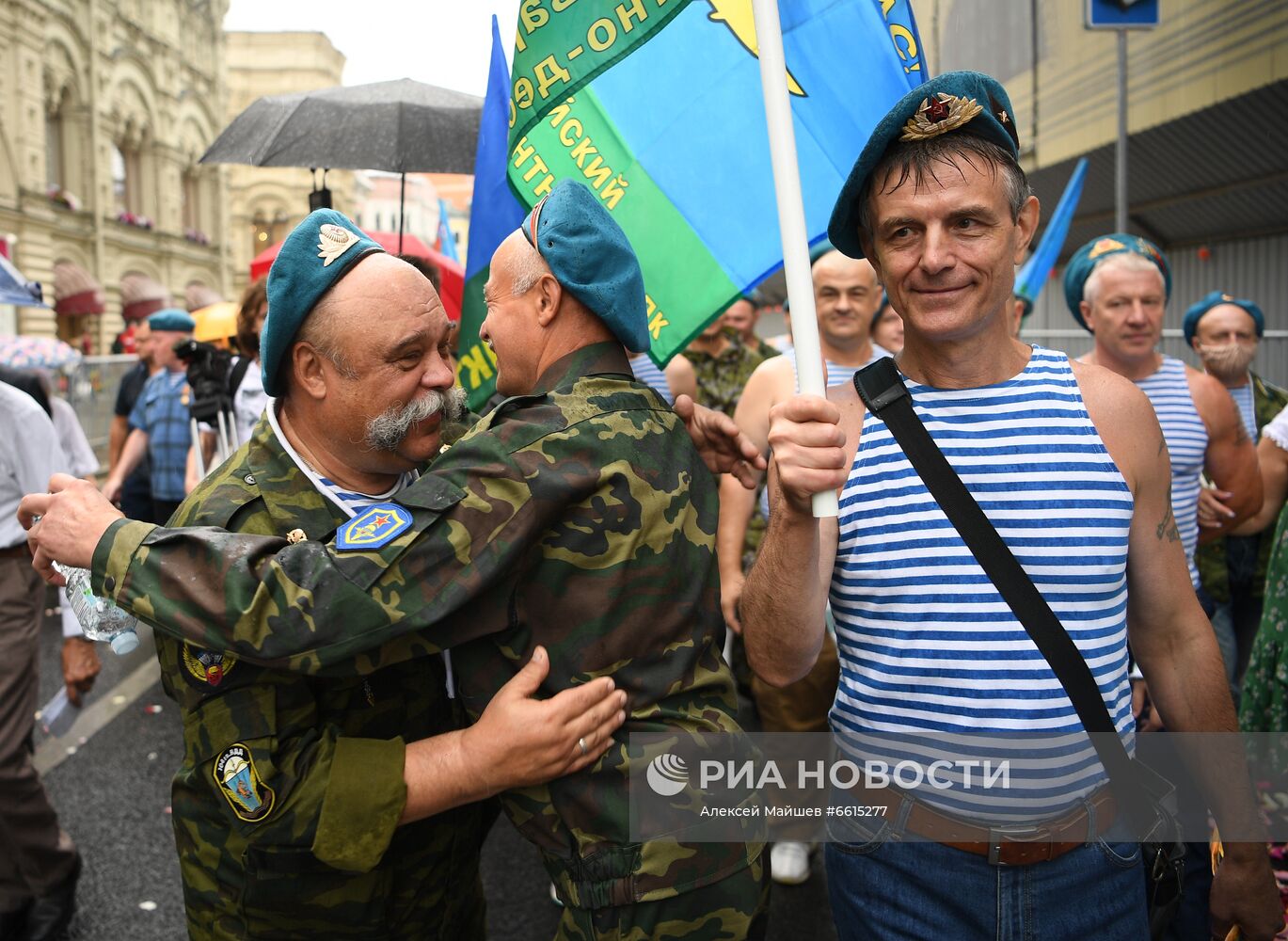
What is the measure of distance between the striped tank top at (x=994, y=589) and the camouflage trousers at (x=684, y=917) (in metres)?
0.38

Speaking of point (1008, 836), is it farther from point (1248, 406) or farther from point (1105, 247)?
point (1248, 406)

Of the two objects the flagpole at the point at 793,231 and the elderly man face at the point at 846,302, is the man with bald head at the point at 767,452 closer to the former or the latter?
the elderly man face at the point at 846,302

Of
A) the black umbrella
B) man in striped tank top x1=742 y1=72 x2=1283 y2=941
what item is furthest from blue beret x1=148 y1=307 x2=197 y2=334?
man in striped tank top x1=742 y1=72 x2=1283 y2=941

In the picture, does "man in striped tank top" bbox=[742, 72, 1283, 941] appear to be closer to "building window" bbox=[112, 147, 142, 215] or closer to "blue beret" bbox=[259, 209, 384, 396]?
"blue beret" bbox=[259, 209, 384, 396]

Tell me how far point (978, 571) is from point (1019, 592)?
8 cm

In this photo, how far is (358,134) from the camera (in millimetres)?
5191

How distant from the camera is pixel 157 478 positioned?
699cm

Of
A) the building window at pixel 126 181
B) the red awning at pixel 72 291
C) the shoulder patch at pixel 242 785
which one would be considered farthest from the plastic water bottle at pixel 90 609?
the building window at pixel 126 181

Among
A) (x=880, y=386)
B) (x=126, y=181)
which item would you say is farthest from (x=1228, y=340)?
(x=126, y=181)

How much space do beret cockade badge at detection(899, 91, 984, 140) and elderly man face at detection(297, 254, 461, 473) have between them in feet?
3.24

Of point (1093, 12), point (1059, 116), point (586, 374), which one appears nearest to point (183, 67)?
point (1059, 116)

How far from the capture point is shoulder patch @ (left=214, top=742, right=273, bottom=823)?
5.98ft

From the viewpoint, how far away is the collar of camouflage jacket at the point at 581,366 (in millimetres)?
2084

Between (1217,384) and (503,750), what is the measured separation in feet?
10.9
